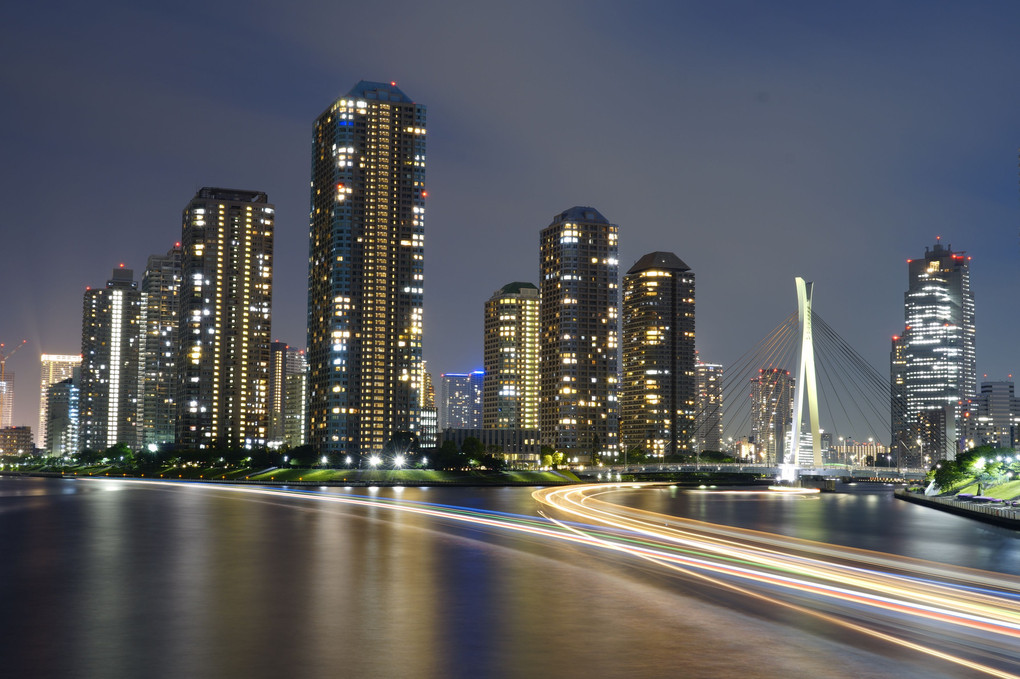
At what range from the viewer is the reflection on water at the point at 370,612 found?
611 inches

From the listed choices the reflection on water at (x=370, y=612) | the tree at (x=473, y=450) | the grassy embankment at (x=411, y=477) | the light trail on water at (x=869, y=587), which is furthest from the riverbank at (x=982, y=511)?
the tree at (x=473, y=450)

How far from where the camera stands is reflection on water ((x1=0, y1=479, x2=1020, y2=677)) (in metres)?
15.5

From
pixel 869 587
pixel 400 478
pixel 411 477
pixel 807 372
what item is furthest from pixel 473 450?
pixel 869 587

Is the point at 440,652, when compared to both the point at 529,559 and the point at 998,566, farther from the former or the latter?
the point at 998,566

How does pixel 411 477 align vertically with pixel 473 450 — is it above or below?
below

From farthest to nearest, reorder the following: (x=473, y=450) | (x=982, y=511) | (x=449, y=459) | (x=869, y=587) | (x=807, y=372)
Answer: (x=473, y=450) < (x=449, y=459) < (x=807, y=372) < (x=982, y=511) < (x=869, y=587)

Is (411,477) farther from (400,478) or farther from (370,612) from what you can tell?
(370,612)

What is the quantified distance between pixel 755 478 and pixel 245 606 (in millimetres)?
188738

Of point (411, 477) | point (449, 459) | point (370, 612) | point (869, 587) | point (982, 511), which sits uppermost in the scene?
point (370, 612)

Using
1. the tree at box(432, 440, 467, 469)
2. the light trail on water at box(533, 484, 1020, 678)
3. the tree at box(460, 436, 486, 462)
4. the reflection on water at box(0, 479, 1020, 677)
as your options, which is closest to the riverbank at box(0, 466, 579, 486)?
the tree at box(432, 440, 467, 469)

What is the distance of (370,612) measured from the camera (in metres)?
20.5

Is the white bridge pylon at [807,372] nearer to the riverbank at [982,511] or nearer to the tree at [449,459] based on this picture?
the riverbank at [982,511]

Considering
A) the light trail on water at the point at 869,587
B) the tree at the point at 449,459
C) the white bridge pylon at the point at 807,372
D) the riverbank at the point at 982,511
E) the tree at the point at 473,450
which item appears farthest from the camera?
the tree at the point at 473,450

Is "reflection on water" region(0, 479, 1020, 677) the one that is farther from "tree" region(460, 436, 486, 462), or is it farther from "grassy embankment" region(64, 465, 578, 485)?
"tree" region(460, 436, 486, 462)
